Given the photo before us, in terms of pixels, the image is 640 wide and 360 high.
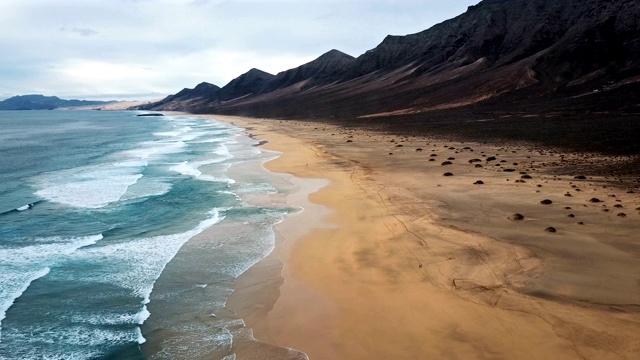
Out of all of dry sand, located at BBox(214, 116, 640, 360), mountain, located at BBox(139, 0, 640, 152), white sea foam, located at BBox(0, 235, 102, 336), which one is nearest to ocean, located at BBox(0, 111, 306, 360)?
white sea foam, located at BBox(0, 235, 102, 336)

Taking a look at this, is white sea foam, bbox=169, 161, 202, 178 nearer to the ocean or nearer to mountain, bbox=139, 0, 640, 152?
the ocean

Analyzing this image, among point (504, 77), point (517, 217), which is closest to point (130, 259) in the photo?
point (517, 217)

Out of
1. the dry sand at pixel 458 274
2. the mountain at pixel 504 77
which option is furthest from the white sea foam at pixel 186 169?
the mountain at pixel 504 77

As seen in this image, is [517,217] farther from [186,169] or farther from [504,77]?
[504,77]

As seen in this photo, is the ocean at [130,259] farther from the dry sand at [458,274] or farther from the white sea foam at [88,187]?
the dry sand at [458,274]

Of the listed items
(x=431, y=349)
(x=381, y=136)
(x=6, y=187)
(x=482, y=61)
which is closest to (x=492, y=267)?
(x=431, y=349)

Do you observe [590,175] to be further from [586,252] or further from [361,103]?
[361,103]
